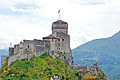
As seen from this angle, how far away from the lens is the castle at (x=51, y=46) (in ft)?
A: 259

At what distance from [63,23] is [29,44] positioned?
22.6 m

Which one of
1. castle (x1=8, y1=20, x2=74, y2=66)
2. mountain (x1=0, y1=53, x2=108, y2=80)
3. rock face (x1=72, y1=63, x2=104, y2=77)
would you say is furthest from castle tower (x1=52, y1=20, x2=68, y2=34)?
rock face (x1=72, y1=63, x2=104, y2=77)

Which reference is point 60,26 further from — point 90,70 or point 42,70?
point 42,70

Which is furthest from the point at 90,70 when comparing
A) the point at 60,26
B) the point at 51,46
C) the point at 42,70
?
the point at 42,70

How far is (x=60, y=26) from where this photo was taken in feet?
317

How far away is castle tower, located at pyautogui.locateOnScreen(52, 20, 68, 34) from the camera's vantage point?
96250mm

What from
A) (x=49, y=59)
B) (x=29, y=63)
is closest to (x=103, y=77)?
(x=49, y=59)

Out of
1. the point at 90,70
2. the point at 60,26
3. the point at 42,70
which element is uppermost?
the point at 60,26

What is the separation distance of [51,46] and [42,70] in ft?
45.0

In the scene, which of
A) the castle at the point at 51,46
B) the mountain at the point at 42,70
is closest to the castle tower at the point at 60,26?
the castle at the point at 51,46

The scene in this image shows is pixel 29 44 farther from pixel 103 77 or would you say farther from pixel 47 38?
pixel 103 77

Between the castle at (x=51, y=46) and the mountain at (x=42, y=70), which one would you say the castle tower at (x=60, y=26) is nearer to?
the castle at (x=51, y=46)

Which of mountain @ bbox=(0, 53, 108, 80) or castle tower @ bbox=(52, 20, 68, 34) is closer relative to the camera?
mountain @ bbox=(0, 53, 108, 80)

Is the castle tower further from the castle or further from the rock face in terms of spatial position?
the rock face
